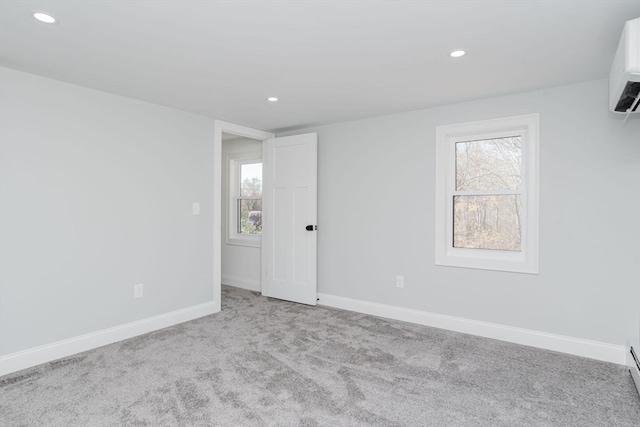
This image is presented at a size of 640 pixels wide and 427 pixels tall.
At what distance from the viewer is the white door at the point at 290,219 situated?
14.6 ft

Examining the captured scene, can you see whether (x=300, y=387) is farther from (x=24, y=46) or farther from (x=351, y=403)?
(x=24, y=46)

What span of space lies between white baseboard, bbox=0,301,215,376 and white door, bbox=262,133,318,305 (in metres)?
1.02

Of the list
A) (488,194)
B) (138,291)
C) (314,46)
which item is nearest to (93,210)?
(138,291)

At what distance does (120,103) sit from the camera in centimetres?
332

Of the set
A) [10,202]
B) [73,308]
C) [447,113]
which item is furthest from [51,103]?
[447,113]

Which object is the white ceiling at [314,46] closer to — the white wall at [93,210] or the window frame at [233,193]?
the white wall at [93,210]

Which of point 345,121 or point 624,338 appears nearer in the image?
point 624,338

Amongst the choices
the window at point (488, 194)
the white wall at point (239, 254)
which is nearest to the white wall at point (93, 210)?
the white wall at point (239, 254)

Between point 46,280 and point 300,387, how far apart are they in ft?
7.20

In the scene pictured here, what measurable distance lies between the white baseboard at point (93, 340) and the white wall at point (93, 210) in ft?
0.19

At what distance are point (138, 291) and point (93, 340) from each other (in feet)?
1.80

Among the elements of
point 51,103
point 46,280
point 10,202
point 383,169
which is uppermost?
point 51,103

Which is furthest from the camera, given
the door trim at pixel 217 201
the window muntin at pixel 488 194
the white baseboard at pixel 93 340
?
the door trim at pixel 217 201

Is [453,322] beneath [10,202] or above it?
beneath
